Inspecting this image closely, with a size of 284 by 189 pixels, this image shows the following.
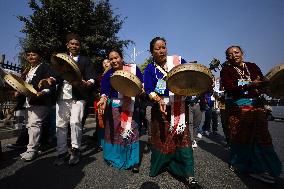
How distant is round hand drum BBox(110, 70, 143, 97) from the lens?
3490mm

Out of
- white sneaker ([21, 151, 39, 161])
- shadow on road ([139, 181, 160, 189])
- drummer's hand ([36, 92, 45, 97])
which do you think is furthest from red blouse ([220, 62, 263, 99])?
white sneaker ([21, 151, 39, 161])

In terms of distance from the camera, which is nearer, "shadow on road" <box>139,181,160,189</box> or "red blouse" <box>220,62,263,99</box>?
"shadow on road" <box>139,181,160,189</box>

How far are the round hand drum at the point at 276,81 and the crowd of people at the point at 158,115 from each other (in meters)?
0.13

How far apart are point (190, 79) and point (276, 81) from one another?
4.23 ft

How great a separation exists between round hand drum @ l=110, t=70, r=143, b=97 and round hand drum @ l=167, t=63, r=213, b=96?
0.55m

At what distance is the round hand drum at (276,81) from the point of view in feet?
10.9

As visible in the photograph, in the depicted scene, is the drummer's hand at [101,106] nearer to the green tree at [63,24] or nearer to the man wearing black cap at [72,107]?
the man wearing black cap at [72,107]

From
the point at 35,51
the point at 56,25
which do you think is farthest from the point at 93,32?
the point at 35,51

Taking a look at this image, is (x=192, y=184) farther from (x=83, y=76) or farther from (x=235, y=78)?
(x=83, y=76)

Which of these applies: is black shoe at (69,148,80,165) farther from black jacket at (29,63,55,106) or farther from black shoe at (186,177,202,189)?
black shoe at (186,177,202,189)

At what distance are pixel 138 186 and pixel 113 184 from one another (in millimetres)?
335

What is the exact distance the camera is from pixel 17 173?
149 inches

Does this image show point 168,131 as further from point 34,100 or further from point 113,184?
point 34,100

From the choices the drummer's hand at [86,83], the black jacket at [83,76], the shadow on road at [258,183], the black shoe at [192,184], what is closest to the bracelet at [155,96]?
the black shoe at [192,184]
